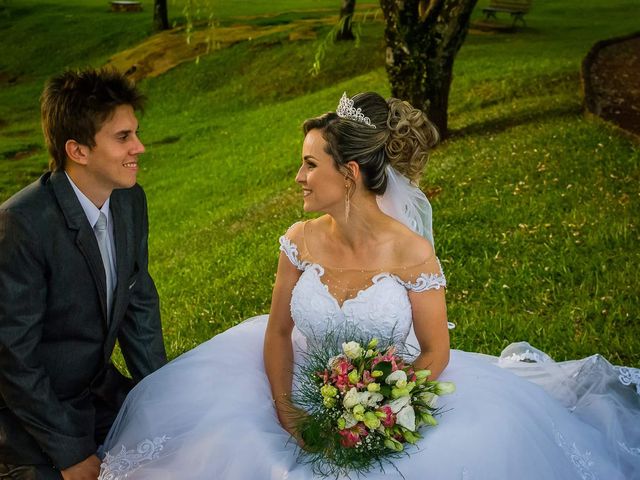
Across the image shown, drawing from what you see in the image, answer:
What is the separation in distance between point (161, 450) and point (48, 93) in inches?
71.9

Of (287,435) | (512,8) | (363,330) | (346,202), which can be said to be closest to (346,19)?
(512,8)

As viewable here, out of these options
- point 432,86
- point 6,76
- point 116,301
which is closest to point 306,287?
point 116,301

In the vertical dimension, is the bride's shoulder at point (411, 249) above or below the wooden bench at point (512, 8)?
above

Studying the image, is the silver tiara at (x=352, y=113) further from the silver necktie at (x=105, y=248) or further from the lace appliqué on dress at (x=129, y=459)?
the lace appliqué on dress at (x=129, y=459)

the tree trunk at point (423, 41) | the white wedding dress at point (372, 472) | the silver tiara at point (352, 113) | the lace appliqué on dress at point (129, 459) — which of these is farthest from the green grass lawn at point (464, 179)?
the lace appliqué on dress at point (129, 459)

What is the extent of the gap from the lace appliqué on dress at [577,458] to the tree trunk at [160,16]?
1104 inches

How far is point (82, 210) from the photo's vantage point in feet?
14.0

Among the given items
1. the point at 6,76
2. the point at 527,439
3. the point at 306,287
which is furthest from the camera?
the point at 6,76

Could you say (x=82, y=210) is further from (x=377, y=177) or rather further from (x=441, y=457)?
(x=441, y=457)

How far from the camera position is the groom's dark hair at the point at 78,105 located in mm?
4281

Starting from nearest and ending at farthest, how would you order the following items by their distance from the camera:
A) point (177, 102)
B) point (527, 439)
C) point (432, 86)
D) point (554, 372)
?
point (527, 439), point (554, 372), point (432, 86), point (177, 102)

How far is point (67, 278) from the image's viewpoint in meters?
4.23

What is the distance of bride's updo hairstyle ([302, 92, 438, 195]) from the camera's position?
14.7ft

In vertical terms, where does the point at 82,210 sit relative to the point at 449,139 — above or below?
above
